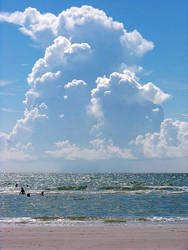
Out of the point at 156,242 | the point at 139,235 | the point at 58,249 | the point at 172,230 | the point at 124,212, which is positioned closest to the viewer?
the point at 58,249

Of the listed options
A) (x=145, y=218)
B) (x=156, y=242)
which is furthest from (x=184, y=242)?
(x=145, y=218)

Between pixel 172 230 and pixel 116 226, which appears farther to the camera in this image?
pixel 116 226

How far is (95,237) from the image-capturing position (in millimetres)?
16688

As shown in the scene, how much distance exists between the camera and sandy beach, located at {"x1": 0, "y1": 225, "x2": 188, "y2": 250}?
1487cm

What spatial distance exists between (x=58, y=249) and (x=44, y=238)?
2530mm

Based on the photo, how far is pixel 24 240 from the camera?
16219 mm

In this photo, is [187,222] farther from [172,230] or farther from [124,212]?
[124,212]

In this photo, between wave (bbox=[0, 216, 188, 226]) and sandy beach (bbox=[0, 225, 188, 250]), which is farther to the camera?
wave (bbox=[0, 216, 188, 226])

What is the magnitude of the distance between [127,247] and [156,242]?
5.62ft

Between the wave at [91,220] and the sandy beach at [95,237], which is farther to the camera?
the wave at [91,220]

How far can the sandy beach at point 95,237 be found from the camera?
14867 millimetres

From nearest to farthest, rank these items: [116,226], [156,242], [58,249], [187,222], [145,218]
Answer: [58,249], [156,242], [116,226], [187,222], [145,218]

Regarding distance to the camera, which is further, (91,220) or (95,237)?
(91,220)

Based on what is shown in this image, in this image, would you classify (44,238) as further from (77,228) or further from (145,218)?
(145,218)
